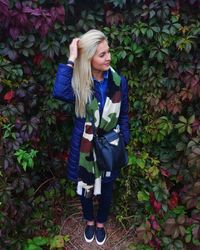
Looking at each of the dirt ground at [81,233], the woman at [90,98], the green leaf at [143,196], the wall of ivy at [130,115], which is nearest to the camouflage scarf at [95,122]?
the woman at [90,98]

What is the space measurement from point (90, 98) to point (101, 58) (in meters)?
0.25

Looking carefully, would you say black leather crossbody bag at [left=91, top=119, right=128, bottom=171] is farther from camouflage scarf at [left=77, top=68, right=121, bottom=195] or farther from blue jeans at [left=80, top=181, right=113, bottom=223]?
blue jeans at [left=80, top=181, right=113, bottom=223]

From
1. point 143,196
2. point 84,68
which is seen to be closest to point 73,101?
point 84,68

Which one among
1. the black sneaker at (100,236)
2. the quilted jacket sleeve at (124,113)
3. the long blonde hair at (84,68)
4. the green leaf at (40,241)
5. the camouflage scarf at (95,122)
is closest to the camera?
the long blonde hair at (84,68)

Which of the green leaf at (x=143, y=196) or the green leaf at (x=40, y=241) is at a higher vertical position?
the green leaf at (x=143, y=196)

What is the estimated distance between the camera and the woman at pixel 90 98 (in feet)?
7.51

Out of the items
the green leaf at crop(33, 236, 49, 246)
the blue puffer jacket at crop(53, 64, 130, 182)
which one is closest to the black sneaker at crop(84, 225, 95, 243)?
the green leaf at crop(33, 236, 49, 246)

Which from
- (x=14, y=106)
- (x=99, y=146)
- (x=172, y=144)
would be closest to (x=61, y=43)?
(x=14, y=106)

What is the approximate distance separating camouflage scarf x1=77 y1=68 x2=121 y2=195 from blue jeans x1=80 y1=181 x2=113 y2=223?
0.62 feet

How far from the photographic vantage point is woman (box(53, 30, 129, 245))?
229cm

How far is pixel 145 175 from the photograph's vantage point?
10.0 feet

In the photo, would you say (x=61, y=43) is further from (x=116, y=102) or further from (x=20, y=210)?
(x=20, y=210)

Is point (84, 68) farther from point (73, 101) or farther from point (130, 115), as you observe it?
point (130, 115)

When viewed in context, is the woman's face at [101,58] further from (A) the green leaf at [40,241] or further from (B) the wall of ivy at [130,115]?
(A) the green leaf at [40,241]
